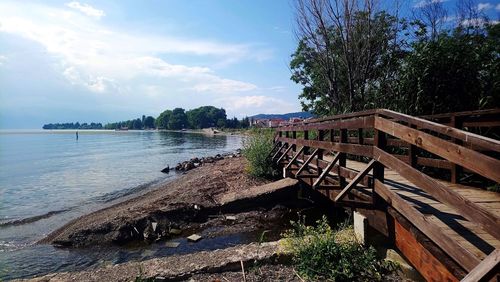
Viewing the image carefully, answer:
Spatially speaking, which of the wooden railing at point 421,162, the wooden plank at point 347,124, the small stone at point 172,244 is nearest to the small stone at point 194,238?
the small stone at point 172,244

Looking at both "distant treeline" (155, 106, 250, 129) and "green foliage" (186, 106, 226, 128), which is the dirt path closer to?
"distant treeline" (155, 106, 250, 129)

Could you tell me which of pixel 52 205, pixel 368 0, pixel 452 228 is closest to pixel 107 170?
pixel 52 205

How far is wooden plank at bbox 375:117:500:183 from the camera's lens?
8.22 ft

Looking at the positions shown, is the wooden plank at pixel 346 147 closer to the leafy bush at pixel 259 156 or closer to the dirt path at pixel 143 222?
the dirt path at pixel 143 222

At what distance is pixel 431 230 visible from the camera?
11.4ft

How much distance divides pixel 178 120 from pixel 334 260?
184779 mm

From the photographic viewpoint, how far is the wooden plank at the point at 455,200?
254cm

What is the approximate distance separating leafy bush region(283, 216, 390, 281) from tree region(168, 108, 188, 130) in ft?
605

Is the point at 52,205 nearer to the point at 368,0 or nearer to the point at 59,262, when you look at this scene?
the point at 59,262

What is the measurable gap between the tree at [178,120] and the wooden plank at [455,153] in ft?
609

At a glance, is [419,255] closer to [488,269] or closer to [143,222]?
[488,269]

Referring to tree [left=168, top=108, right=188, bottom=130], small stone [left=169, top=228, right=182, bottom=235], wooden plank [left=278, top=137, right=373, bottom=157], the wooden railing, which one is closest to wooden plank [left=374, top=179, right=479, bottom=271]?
the wooden railing

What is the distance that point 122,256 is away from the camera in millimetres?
7770

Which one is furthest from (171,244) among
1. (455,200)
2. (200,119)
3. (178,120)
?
(178,120)
